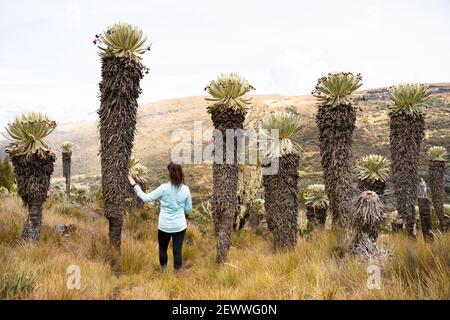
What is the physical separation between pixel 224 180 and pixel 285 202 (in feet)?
4.87

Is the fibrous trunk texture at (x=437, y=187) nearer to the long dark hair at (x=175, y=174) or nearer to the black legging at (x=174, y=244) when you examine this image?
the black legging at (x=174, y=244)

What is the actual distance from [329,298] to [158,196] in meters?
3.67

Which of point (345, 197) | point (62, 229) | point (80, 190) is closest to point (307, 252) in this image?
point (345, 197)

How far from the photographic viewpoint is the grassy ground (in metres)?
4.70

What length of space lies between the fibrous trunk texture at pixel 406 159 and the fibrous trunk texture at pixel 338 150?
53.9 inches

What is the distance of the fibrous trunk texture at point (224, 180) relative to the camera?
8.80m

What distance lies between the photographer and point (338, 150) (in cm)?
910

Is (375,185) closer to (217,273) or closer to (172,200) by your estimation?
(217,273)

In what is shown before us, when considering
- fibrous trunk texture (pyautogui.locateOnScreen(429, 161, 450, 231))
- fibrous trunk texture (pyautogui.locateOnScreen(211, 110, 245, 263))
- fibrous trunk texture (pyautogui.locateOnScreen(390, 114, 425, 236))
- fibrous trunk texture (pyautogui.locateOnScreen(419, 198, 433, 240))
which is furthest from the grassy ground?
fibrous trunk texture (pyautogui.locateOnScreen(429, 161, 450, 231))

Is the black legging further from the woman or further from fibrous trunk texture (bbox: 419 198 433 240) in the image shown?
fibrous trunk texture (bbox: 419 198 433 240)

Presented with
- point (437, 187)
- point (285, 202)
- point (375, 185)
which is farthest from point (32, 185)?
point (437, 187)

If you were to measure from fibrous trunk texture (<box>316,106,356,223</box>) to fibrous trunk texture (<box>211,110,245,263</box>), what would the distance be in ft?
6.87
